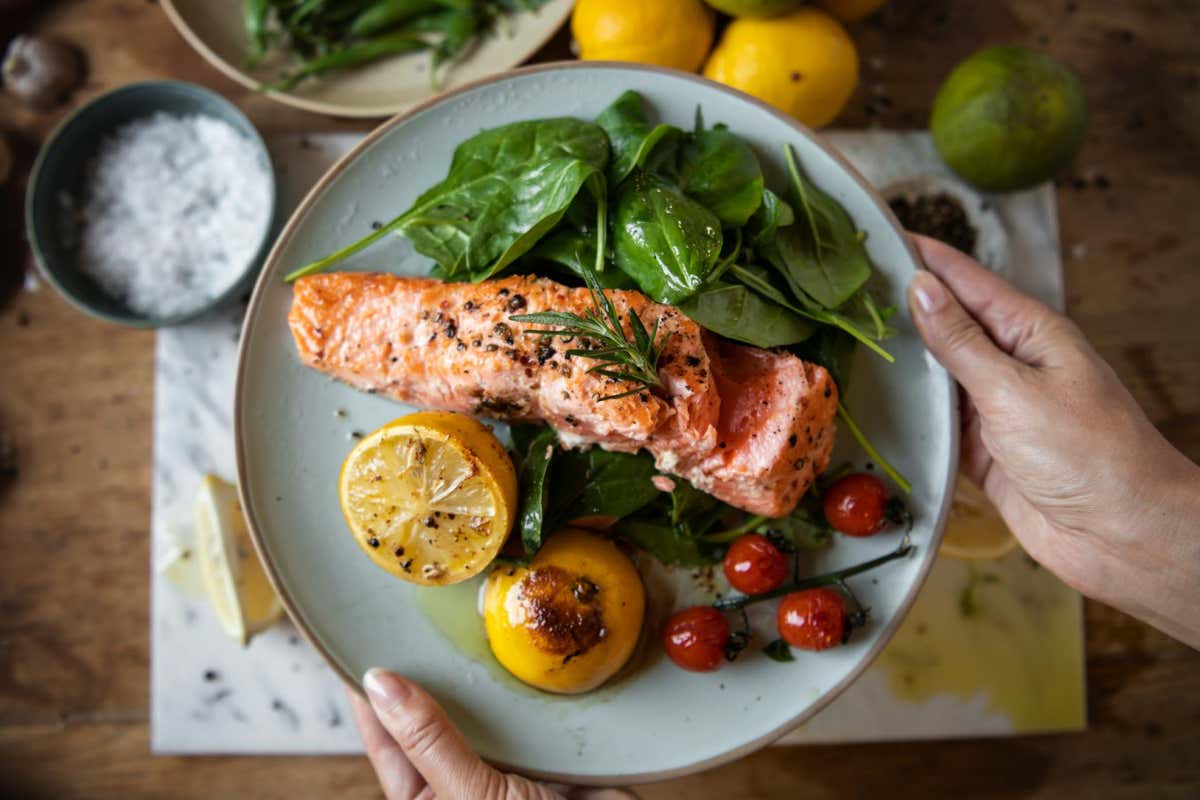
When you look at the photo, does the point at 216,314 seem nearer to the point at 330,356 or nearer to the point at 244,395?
the point at 244,395

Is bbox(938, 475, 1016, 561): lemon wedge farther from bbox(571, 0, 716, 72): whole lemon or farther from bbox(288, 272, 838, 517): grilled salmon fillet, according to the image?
bbox(571, 0, 716, 72): whole lemon

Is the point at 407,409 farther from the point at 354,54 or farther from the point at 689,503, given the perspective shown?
the point at 354,54

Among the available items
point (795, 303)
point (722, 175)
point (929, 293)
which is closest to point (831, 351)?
point (795, 303)

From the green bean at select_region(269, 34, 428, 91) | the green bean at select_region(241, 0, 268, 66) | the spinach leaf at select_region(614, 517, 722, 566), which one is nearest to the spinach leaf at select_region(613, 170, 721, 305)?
the spinach leaf at select_region(614, 517, 722, 566)

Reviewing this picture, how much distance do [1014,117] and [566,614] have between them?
1.59 metres

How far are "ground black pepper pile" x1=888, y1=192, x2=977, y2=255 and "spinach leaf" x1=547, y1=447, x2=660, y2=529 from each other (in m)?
1.04

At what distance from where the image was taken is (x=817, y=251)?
191 cm

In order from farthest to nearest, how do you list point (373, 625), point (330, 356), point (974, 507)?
point (974, 507), point (373, 625), point (330, 356)

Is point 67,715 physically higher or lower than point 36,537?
lower

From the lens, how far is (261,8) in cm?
235

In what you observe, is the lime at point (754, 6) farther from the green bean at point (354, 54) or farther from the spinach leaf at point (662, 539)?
the spinach leaf at point (662, 539)

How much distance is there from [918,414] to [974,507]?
1.55ft

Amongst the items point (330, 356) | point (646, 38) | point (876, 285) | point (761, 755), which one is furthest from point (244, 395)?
point (761, 755)

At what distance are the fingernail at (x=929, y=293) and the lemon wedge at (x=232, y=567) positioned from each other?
1716 mm
